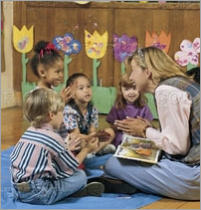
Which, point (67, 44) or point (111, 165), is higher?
point (67, 44)

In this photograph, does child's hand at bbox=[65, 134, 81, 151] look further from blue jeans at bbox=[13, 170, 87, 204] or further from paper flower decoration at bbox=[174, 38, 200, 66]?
paper flower decoration at bbox=[174, 38, 200, 66]

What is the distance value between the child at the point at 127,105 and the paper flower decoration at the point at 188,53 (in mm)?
224

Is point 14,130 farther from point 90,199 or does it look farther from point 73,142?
point 90,199

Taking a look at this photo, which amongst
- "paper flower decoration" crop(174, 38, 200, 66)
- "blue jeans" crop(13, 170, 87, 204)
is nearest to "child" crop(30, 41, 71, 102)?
"blue jeans" crop(13, 170, 87, 204)

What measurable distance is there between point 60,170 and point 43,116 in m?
0.23

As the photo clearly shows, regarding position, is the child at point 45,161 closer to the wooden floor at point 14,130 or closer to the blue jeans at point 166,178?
the wooden floor at point 14,130

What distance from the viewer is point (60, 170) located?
248cm

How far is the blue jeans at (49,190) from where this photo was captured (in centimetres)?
241

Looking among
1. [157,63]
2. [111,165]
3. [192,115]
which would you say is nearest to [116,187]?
[111,165]

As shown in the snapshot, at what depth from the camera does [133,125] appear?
262cm

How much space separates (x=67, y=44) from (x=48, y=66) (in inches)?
4.8

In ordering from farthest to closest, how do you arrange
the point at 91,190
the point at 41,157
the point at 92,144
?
the point at 92,144, the point at 91,190, the point at 41,157

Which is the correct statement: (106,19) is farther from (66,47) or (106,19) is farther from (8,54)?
(8,54)

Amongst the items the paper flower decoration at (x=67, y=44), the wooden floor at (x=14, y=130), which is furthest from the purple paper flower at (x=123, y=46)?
the wooden floor at (x=14, y=130)
